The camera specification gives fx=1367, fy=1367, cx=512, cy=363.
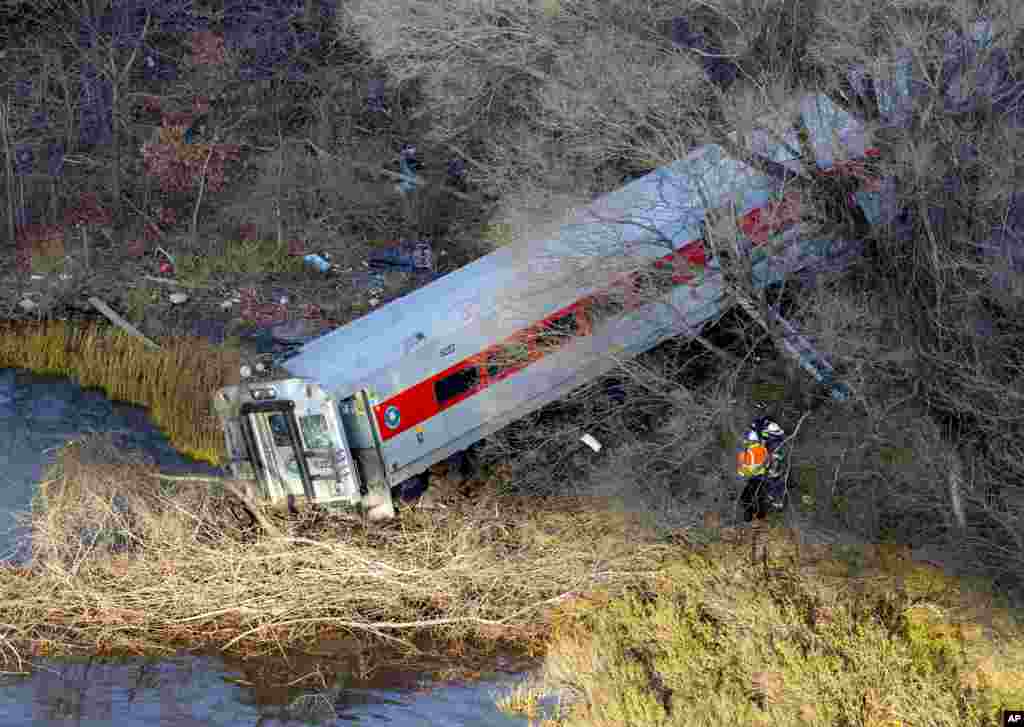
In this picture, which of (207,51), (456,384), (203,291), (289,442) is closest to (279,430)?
(289,442)

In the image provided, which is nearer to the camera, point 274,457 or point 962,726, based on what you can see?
point 962,726

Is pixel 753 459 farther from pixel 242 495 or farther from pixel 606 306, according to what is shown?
pixel 242 495

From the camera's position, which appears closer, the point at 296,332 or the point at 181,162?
the point at 296,332

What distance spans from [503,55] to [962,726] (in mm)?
13364

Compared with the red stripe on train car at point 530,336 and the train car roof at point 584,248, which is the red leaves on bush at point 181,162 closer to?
the train car roof at point 584,248

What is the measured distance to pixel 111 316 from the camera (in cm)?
2236

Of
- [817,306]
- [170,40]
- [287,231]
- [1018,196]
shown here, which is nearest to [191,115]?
[170,40]

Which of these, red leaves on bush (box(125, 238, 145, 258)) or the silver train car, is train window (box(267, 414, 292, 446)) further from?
red leaves on bush (box(125, 238, 145, 258))

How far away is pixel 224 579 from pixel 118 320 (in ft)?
27.4

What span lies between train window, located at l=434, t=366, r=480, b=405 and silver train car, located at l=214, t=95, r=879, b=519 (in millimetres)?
20

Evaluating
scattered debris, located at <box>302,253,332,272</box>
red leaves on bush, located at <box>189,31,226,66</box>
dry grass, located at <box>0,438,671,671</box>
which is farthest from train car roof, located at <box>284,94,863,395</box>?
red leaves on bush, located at <box>189,31,226,66</box>

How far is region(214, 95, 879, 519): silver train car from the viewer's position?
53.0ft

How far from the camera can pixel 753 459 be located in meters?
15.6

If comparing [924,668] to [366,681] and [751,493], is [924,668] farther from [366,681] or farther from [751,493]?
[366,681]
